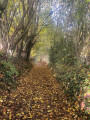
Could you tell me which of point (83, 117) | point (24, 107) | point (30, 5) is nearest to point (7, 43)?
point (30, 5)

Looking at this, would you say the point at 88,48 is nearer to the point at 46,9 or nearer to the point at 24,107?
the point at 24,107

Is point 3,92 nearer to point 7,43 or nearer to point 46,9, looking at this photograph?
point 7,43

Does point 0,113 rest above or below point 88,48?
below

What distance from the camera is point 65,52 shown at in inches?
413

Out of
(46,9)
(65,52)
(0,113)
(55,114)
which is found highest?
(46,9)

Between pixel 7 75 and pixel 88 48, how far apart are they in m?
5.93

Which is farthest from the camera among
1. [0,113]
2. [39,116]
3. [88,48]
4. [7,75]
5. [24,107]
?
[88,48]

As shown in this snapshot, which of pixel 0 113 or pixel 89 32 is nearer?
pixel 0 113

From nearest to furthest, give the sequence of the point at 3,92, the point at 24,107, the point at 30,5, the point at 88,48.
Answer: the point at 24,107 → the point at 3,92 → the point at 88,48 → the point at 30,5

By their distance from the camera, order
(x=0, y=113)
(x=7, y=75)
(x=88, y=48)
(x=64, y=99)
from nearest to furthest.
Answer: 1. (x=0, y=113)
2. (x=64, y=99)
3. (x=7, y=75)
4. (x=88, y=48)

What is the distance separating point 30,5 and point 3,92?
6.93 meters

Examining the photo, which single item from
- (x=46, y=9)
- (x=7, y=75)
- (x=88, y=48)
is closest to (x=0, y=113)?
(x=7, y=75)

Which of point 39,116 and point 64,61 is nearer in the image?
point 39,116

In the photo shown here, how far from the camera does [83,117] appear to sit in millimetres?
3637
